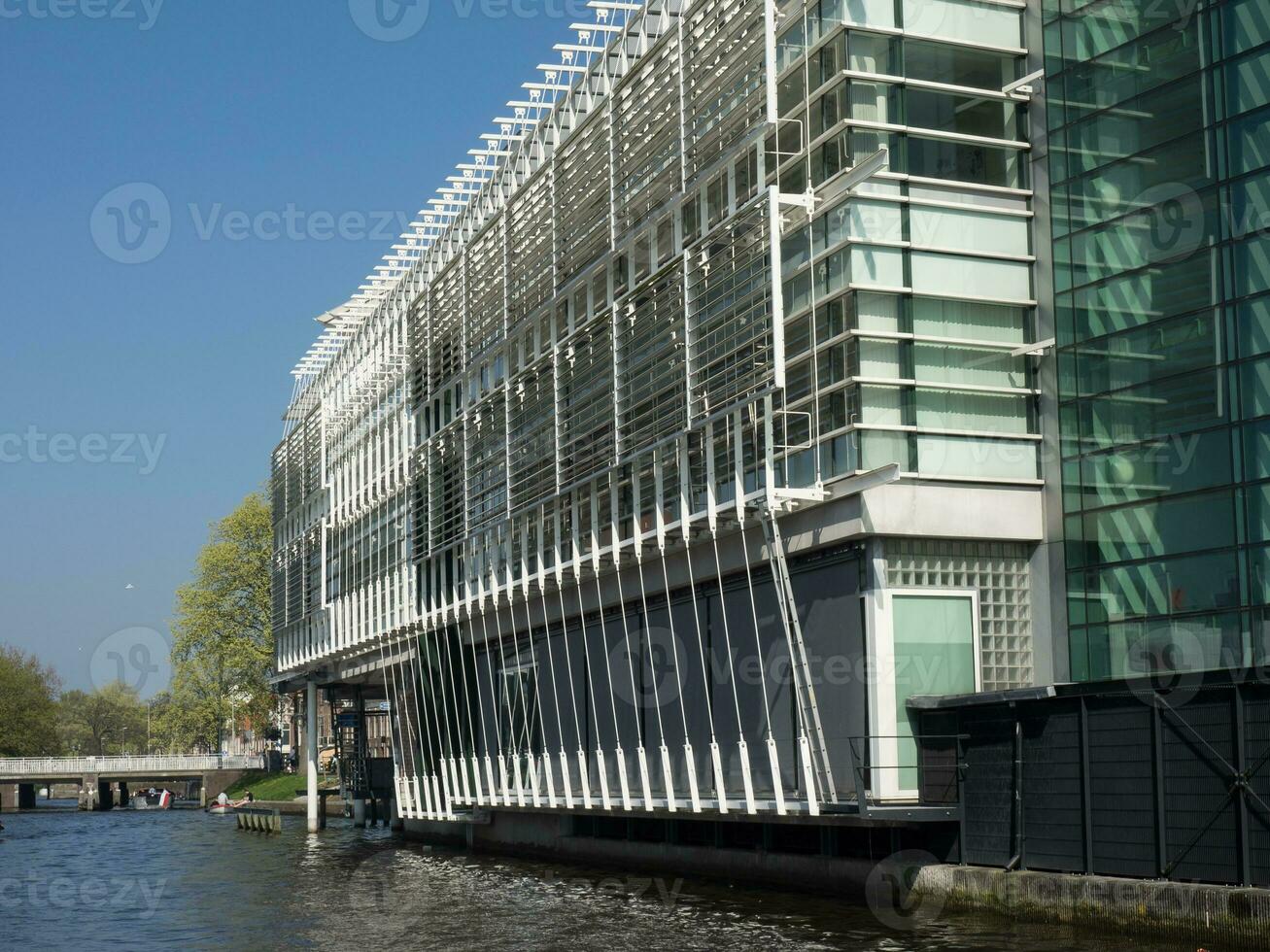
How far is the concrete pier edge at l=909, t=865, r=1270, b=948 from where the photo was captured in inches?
687

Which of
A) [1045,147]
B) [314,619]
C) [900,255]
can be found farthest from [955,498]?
[314,619]

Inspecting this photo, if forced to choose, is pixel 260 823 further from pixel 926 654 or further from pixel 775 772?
pixel 926 654

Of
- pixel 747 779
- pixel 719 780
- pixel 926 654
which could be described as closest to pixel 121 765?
pixel 719 780

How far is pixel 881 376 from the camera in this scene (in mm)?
24547

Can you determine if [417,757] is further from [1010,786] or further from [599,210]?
[1010,786]

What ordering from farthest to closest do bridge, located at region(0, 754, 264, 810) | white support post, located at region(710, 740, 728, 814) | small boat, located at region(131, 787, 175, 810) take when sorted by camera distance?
small boat, located at region(131, 787, 175, 810), bridge, located at region(0, 754, 264, 810), white support post, located at region(710, 740, 728, 814)

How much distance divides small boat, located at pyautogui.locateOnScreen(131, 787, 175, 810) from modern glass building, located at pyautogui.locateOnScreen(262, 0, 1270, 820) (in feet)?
224

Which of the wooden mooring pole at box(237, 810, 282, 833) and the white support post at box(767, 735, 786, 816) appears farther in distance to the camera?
the wooden mooring pole at box(237, 810, 282, 833)

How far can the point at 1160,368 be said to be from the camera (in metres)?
22.0

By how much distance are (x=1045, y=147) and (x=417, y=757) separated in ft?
89.1

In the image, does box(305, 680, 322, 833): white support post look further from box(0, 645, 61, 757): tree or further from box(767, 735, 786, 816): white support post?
box(0, 645, 61, 757): tree

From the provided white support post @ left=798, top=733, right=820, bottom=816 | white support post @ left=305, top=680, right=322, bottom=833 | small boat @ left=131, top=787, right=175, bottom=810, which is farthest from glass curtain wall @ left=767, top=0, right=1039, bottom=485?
small boat @ left=131, top=787, right=175, bottom=810

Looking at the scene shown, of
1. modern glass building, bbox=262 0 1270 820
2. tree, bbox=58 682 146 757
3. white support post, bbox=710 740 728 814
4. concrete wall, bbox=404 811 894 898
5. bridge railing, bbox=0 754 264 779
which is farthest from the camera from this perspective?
tree, bbox=58 682 146 757

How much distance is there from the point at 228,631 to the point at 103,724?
296 feet
